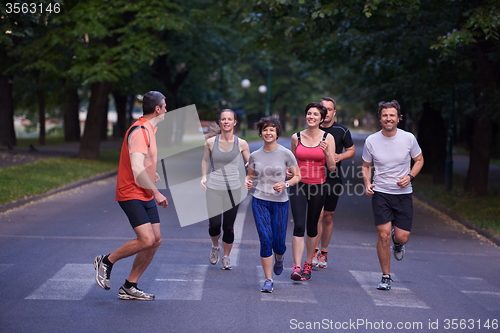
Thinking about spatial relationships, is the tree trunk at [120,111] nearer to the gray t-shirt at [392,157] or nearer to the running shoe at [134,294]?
the gray t-shirt at [392,157]

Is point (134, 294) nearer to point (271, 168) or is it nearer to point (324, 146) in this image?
point (271, 168)

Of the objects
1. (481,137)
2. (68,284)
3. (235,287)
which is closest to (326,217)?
(235,287)

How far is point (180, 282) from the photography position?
7004 millimetres

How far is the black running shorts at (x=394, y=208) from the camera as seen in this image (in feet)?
22.8

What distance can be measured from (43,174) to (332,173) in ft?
41.4

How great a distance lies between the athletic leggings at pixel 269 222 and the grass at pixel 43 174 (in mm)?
7639

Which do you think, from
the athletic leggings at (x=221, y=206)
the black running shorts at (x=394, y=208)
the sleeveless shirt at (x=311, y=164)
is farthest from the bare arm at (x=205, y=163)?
the black running shorts at (x=394, y=208)

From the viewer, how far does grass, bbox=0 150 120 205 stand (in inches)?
579

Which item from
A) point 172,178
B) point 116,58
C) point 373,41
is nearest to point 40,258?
point 373,41

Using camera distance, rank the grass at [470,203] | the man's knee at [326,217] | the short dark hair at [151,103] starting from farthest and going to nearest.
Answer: the grass at [470,203] < the man's knee at [326,217] < the short dark hair at [151,103]

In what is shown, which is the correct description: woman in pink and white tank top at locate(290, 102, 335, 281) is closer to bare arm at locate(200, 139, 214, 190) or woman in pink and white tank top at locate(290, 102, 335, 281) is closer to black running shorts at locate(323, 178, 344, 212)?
black running shorts at locate(323, 178, 344, 212)

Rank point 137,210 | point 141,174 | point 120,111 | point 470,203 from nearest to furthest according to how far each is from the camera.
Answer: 1. point 141,174
2. point 137,210
3. point 470,203
4. point 120,111

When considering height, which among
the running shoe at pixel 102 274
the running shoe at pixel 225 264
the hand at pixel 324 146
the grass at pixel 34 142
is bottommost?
the grass at pixel 34 142

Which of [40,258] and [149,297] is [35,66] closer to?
[40,258]
